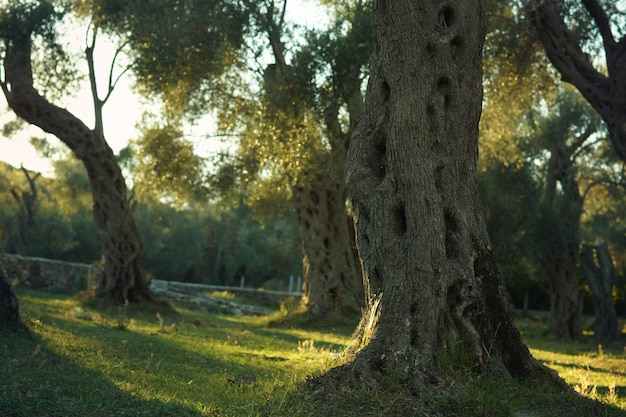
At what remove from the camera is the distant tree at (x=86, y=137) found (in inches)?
651

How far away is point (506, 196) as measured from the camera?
76.4 feet

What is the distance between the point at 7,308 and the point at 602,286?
17913mm

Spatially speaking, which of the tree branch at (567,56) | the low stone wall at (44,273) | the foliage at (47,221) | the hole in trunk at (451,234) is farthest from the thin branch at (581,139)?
the foliage at (47,221)

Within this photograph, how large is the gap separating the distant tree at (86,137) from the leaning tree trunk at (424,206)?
11647 mm

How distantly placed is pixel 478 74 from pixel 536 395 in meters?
3.37

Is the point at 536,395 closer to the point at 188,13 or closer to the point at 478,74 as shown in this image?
the point at 478,74

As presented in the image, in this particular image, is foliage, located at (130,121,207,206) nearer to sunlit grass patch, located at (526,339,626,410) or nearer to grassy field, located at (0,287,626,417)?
grassy field, located at (0,287,626,417)

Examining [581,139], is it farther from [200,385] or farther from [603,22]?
[200,385]

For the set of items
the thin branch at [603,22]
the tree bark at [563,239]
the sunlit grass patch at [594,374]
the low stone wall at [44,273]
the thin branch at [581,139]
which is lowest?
the sunlit grass patch at [594,374]

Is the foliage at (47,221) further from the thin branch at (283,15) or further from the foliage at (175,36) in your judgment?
the thin branch at (283,15)

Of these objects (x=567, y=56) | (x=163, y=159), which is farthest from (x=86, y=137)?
(x=567, y=56)

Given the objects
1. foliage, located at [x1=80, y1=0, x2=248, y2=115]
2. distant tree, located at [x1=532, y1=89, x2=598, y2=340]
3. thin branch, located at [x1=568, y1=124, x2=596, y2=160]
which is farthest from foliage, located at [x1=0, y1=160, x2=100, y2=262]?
thin branch, located at [x1=568, y1=124, x2=596, y2=160]

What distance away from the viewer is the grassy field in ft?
17.5

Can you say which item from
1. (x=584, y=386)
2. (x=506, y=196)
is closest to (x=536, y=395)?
(x=584, y=386)
